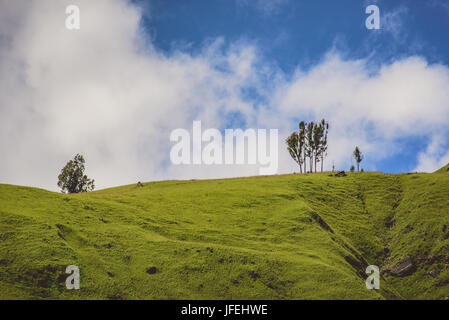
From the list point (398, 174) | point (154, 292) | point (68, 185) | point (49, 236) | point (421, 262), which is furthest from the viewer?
point (68, 185)

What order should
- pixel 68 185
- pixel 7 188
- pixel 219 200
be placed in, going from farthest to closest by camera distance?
pixel 68 185 → pixel 219 200 → pixel 7 188

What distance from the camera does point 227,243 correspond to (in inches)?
2231

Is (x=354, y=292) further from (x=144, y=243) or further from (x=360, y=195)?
(x=360, y=195)

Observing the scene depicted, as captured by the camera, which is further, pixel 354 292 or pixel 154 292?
pixel 354 292

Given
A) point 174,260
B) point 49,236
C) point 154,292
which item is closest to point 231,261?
point 174,260

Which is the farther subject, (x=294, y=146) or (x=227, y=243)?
(x=294, y=146)

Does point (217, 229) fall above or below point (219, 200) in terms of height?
below

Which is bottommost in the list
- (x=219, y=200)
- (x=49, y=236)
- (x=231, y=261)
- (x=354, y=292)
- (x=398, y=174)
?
(x=354, y=292)

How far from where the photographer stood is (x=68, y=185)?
12050 cm

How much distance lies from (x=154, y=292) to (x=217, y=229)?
19004mm

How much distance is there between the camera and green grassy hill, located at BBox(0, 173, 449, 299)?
44.4 m

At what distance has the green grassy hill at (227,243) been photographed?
44.4 meters

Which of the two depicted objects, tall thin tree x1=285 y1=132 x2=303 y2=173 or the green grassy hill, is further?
tall thin tree x1=285 y1=132 x2=303 y2=173

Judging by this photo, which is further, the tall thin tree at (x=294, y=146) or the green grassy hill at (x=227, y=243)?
the tall thin tree at (x=294, y=146)
